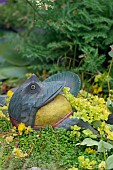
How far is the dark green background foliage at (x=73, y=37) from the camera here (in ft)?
14.5

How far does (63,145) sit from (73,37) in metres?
1.77

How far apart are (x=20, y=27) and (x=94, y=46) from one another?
2.01m

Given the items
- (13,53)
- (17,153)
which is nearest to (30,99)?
(17,153)

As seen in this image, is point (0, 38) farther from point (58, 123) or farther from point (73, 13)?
point (58, 123)

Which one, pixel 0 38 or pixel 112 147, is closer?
pixel 112 147

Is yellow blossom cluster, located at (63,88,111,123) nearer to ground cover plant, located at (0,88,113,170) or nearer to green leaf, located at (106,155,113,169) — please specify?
ground cover plant, located at (0,88,113,170)

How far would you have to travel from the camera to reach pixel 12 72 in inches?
200

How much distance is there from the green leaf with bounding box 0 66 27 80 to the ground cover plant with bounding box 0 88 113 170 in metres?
1.69

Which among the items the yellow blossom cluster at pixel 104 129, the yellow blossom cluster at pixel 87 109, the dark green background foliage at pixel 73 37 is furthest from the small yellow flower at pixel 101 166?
the dark green background foliage at pixel 73 37

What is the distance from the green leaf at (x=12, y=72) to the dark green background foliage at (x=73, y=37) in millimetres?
119

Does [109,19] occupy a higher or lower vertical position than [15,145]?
higher

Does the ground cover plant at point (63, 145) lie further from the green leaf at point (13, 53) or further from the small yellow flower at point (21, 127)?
the green leaf at point (13, 53)

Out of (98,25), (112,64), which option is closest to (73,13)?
(98,25)

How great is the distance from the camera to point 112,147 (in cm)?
296
